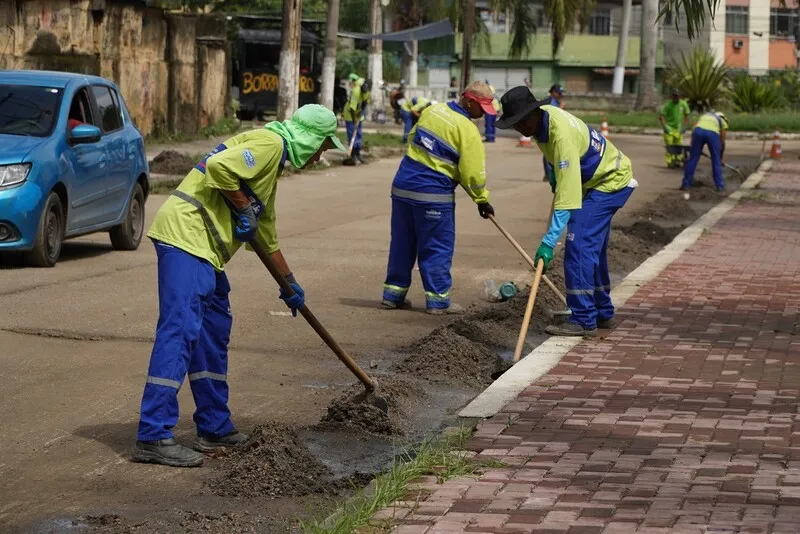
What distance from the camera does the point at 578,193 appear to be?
964 cm

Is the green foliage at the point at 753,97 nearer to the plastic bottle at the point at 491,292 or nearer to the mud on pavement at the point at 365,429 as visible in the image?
the plastic bottle at the point at 491,292

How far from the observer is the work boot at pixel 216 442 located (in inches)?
269

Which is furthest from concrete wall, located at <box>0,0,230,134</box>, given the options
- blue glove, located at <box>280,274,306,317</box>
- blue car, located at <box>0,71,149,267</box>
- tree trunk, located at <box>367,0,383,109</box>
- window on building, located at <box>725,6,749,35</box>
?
window on building, located at <box>725,6,749,35</box>

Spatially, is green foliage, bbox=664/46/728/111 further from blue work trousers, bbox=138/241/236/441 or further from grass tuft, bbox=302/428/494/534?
blue work trousers, bbox=138/241/236/441

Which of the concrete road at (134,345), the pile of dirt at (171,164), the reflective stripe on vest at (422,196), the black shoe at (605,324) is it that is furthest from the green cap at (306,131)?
the pile of dirt at (171,164)

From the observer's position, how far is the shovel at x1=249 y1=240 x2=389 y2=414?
6.86m

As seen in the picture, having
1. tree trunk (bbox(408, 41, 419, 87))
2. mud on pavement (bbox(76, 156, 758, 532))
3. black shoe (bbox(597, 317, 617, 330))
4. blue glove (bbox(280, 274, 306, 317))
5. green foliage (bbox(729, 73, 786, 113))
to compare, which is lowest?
mud on pavement (bbox(76, 156, 758, 532))

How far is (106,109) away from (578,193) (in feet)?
21.0

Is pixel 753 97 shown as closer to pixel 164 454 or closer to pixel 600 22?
pixel 600 22

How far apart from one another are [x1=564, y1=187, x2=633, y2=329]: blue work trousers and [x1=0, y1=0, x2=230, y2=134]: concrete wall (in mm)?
16440

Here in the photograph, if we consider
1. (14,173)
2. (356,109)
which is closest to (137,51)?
(356,109)

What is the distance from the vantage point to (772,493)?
19.0ft

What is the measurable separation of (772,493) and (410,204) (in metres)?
6.06

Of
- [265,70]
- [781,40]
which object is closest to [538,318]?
[265,70]
